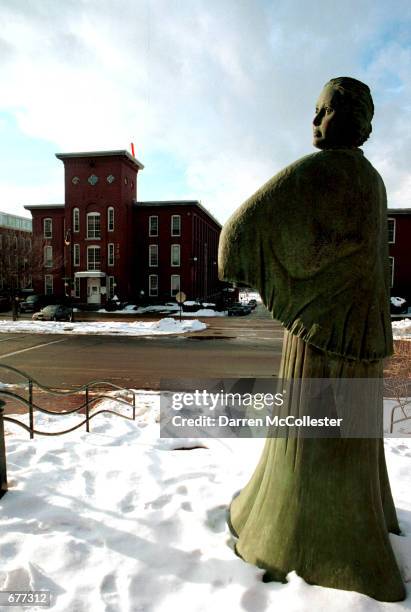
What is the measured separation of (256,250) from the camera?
2.50 meters

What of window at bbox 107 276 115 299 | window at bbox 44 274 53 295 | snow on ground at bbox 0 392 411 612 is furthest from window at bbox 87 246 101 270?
snow on ground at bbox 0 392 411 612

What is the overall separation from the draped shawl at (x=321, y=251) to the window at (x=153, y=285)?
134 ft

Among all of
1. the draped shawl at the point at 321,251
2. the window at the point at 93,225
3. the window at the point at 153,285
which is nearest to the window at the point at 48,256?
the window at the point at 93,225

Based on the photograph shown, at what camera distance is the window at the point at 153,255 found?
43.1 metres

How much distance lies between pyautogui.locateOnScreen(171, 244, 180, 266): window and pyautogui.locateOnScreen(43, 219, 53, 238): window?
47.5ft

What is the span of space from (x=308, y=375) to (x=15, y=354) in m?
15.5

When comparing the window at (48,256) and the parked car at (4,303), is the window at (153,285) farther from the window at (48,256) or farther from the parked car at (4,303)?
the parked car at (4,303)

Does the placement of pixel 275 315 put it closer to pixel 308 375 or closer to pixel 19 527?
pixel 308 375

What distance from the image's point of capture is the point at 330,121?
2471 mm

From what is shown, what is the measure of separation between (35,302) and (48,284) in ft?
23.4

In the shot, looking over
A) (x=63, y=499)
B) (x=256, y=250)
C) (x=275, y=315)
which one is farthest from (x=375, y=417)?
(x=63, y=499)

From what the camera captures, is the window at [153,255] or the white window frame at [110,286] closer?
the white window frame at [110,286]

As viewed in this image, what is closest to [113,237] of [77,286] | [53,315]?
[77,286]

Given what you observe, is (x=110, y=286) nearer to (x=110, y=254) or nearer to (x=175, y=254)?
(x=110, y=254)
